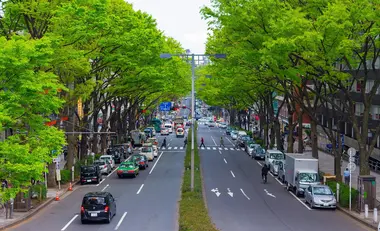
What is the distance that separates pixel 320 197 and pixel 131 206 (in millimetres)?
11015

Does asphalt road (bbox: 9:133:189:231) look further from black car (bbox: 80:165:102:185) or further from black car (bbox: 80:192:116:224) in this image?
black car (bbox: 80:165:102:185)

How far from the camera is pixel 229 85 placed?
55.4 m

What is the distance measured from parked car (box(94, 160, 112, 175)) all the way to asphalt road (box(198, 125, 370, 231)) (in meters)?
8.53

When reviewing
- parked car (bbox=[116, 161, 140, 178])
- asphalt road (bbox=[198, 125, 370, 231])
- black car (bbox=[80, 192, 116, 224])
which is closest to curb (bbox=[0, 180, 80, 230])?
black car (bbox=[80, 192, 116, 224])

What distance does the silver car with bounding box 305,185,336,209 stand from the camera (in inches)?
1287

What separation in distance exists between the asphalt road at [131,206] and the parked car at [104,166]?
22.5 inches

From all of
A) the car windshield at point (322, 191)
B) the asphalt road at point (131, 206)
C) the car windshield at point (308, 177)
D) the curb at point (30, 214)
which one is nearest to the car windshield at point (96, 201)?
the asphalt road at point (131, 206)

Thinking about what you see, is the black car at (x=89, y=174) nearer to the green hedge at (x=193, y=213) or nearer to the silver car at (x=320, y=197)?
the green hedge at (x=193, y=213)

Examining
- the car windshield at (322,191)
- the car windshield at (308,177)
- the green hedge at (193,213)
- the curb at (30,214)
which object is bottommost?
the curb at (30,214)

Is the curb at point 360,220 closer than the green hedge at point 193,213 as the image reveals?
No

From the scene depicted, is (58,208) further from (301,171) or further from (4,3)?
(301,171)

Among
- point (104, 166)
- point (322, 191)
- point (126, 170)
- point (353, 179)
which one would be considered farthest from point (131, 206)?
point (353, 179)

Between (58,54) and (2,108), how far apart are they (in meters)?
10.6

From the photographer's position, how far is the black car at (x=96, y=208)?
27.4 meters
